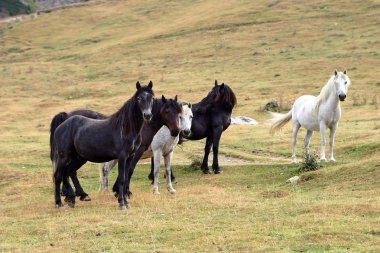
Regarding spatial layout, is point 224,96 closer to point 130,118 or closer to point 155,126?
point 155,126

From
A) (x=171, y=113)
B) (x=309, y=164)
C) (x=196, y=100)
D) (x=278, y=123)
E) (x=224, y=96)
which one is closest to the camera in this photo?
(x=171, y=113)

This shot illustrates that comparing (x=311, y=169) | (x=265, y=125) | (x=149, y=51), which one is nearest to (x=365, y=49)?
(x=149, y=51)

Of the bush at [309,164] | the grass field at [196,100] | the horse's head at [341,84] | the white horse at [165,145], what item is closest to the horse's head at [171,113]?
the white horse at [165,145]

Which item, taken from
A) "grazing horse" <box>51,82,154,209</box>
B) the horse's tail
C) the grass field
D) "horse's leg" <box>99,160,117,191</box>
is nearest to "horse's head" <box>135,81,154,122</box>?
"grazing horse" <box>51,82,154,209</box>

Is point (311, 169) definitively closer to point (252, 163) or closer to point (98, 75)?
point (252, 163)

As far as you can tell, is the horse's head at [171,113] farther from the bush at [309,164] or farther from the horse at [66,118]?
the bush at [309,164]

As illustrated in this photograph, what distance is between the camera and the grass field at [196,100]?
11008 mm

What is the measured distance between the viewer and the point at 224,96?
20016 mm

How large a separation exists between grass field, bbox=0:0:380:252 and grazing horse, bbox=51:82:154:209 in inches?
32.4

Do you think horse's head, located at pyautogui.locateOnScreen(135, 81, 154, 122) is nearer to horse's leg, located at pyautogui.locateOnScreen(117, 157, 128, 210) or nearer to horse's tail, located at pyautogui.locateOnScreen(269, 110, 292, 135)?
horse's leg, located at pyautogui.locateOnScreen(117, 157, 128, 210)

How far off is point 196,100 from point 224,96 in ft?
67.1

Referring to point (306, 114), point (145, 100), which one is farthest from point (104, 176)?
point (306, 114)

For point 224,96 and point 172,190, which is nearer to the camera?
point 172,190

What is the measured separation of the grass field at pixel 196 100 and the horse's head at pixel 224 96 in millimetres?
1951
